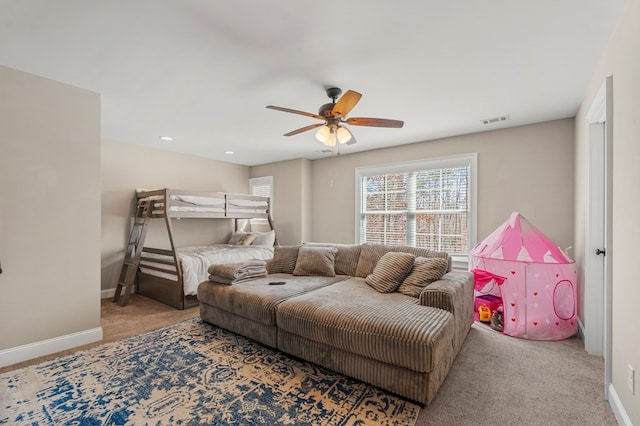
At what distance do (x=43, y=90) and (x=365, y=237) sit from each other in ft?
15.1

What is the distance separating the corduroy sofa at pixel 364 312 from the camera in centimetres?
192

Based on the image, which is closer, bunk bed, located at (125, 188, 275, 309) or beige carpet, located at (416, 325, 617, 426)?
beige carpet, located at (416, 325, 617, 426)

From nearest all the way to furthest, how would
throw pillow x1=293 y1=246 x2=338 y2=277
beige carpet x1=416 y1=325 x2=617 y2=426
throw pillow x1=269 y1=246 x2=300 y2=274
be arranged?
beige carpet x1=416 y1=325 x2=617 y2=426, throw pillow x1=293 y1=246 x2=338 y2=277, throw pillow x1=269 y1=246 x2=300 y2=274

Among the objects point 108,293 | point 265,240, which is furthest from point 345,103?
point 108,293

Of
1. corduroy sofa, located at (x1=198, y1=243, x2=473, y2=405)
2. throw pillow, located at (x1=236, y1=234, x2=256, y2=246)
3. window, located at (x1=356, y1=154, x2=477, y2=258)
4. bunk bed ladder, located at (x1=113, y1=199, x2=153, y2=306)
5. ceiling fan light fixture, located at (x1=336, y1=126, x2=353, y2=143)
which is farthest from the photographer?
throw pillow, located at (x1=236, y1=234, x2=256, y2=246)

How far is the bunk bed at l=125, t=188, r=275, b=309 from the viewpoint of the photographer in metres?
4.00

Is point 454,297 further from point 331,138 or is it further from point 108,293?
point 108,293

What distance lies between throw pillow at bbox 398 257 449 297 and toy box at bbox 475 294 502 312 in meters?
1.13

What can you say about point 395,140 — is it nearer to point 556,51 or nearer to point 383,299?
point 556,51

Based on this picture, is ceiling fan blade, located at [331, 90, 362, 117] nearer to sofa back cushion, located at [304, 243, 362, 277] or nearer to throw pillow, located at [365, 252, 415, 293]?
throw pillow, located at [365, 252, 415, 293]

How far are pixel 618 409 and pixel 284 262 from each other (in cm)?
310

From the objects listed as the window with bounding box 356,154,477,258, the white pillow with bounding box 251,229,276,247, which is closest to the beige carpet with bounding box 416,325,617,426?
the window with bounding box 356,154,477,258

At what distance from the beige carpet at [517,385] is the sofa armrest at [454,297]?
9.8 inches

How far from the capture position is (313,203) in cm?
607
